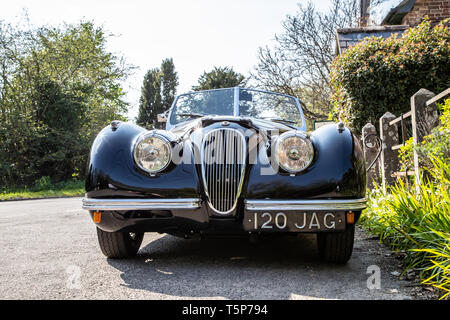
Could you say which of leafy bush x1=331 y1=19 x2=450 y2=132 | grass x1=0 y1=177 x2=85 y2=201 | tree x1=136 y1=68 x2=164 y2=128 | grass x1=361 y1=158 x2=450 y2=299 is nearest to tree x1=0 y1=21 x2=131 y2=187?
grass x1=0 y1=177 x2=85 y2=201

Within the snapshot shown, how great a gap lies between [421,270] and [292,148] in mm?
1187

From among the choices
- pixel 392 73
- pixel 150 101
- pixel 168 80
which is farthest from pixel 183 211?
pixel 168 80

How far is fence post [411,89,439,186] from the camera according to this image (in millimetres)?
4023

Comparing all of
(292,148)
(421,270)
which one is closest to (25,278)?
(292,148)

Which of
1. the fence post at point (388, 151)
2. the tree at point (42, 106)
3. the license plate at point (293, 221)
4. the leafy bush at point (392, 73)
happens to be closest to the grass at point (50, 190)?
the tree at point (42, 106)

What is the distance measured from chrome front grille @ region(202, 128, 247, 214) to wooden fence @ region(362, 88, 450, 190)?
172 centimetres

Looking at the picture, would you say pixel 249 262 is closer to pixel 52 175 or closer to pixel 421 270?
pixel 421 270

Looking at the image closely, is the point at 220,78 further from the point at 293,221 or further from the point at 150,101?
the point at 293,221

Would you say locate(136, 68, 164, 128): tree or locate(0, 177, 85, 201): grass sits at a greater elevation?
locate(136, 68, 164, 128): tree

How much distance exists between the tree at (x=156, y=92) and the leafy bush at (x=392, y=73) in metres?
36.7

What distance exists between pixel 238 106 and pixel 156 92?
4118 cm

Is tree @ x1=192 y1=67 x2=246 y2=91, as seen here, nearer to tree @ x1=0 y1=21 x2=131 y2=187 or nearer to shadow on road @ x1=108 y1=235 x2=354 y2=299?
tree @ x1=0 y1=21 x2=131 y2=187

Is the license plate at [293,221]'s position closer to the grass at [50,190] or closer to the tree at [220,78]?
the grass at [50,190]

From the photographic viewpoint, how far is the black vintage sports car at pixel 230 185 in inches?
104
